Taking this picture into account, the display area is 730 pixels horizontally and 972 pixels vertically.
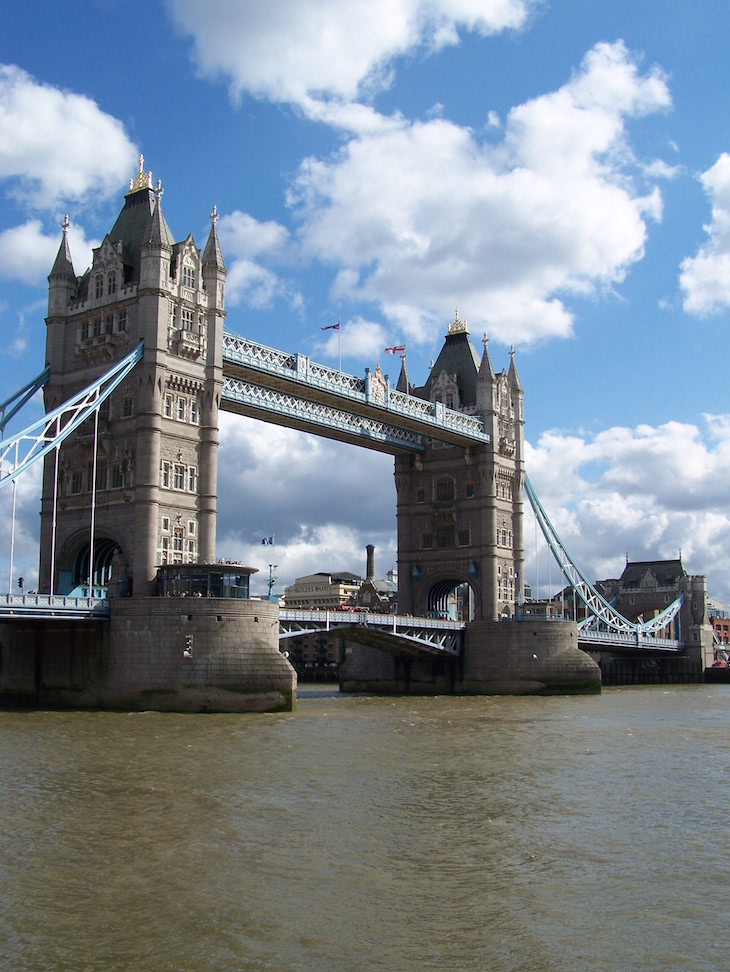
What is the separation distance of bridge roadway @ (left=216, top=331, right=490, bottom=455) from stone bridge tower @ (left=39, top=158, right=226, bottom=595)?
3.82m

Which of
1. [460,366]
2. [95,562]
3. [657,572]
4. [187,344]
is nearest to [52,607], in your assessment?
[95,562]

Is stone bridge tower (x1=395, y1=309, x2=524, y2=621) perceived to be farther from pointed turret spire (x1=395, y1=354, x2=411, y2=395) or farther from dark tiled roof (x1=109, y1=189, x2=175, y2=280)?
dark tiled roof (x1=109, y1=189, x2=175, y2=280)

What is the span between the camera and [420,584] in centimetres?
8406

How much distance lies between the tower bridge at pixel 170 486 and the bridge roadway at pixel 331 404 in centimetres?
14

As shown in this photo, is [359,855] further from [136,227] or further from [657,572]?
[657,572]

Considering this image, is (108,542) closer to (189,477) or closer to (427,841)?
(189,477)

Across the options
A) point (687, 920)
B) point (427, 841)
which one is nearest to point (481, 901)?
point (687, 920)

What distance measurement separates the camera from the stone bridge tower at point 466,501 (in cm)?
8106

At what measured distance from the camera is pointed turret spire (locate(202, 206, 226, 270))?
58713 mm

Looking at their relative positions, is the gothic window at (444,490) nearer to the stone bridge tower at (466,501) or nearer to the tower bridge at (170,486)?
the stone bridge tower at (466,501)

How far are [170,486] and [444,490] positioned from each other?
109 ft

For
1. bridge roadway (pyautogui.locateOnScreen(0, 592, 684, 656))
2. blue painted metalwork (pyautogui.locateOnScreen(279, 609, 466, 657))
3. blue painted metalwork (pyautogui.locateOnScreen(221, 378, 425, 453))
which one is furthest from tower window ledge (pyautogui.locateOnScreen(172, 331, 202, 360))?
blue painted metalwork (pyautogui.locateOnScreen(279, 609, 466, 657))

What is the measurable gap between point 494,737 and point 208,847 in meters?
23.0

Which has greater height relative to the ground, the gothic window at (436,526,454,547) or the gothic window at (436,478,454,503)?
the gothic window at (436,478,454,503)
